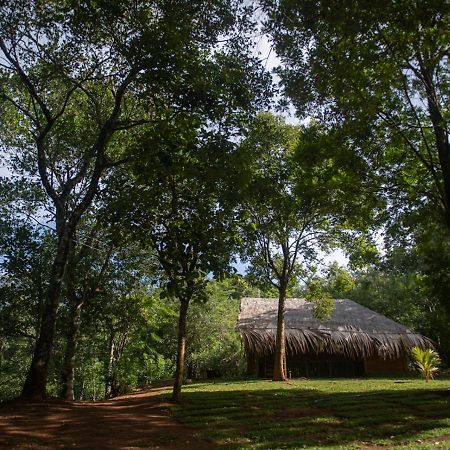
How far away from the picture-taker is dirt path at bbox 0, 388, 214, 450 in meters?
5.99

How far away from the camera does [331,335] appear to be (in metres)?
21.3

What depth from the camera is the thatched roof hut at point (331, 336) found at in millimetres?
20719

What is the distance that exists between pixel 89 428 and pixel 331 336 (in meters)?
16.3

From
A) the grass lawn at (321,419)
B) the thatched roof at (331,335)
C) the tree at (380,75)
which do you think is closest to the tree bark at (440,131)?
the tree at (380,75)

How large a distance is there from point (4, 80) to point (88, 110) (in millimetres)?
2620

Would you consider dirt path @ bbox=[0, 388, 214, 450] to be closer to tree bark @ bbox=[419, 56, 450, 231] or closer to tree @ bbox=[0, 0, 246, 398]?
tree @ bbox=[0, 0, 246, 398]

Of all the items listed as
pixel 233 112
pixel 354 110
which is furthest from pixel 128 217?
pixel 354 110

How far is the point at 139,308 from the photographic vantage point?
1589 cm

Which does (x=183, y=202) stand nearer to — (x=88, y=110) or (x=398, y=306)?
(x=88, y=110)

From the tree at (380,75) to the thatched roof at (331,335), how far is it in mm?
10702

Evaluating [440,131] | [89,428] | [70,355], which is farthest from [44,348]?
[440,131]

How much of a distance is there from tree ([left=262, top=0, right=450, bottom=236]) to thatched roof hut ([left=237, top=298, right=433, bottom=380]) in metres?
10.7

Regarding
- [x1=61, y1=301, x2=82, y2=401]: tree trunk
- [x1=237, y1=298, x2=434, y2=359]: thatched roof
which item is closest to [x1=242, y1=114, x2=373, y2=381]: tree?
[x1=237, y1=298, x2=434, y2=359]: thatched roof

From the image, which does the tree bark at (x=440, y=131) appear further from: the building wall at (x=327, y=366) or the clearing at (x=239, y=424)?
the building wall at (x=327, y=366)
